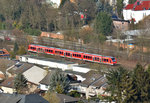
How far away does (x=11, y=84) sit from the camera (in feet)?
113

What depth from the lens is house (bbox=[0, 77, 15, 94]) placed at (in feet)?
112

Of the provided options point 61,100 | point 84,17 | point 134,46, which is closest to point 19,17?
point 84,17

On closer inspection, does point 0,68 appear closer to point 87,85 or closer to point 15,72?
point 15,72

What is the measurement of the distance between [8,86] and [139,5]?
23947 millimetres

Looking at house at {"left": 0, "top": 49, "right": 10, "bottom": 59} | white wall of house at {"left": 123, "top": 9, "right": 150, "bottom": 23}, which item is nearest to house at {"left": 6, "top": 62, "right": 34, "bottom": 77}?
house at {"left": 0, "top": 49, "right": 10, "bottom": 59}

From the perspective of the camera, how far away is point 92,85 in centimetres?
3306

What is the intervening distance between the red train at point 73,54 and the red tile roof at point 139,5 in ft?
43.6

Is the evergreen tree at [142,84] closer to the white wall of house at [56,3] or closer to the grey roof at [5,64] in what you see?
the grey roof at [5,64]

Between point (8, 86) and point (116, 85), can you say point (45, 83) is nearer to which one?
point (8, 86)

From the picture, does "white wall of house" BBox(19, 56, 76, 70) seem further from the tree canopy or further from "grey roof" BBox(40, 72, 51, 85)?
the tree canopy

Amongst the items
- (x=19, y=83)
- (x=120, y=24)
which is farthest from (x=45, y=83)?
(x=120, y=24)

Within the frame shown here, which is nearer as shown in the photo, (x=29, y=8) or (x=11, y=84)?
(x=11, y=84)

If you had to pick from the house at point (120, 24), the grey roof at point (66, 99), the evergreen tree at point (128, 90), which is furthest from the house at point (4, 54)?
the evergreen tree at point (128, 90)

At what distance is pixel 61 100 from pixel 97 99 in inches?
85.2
